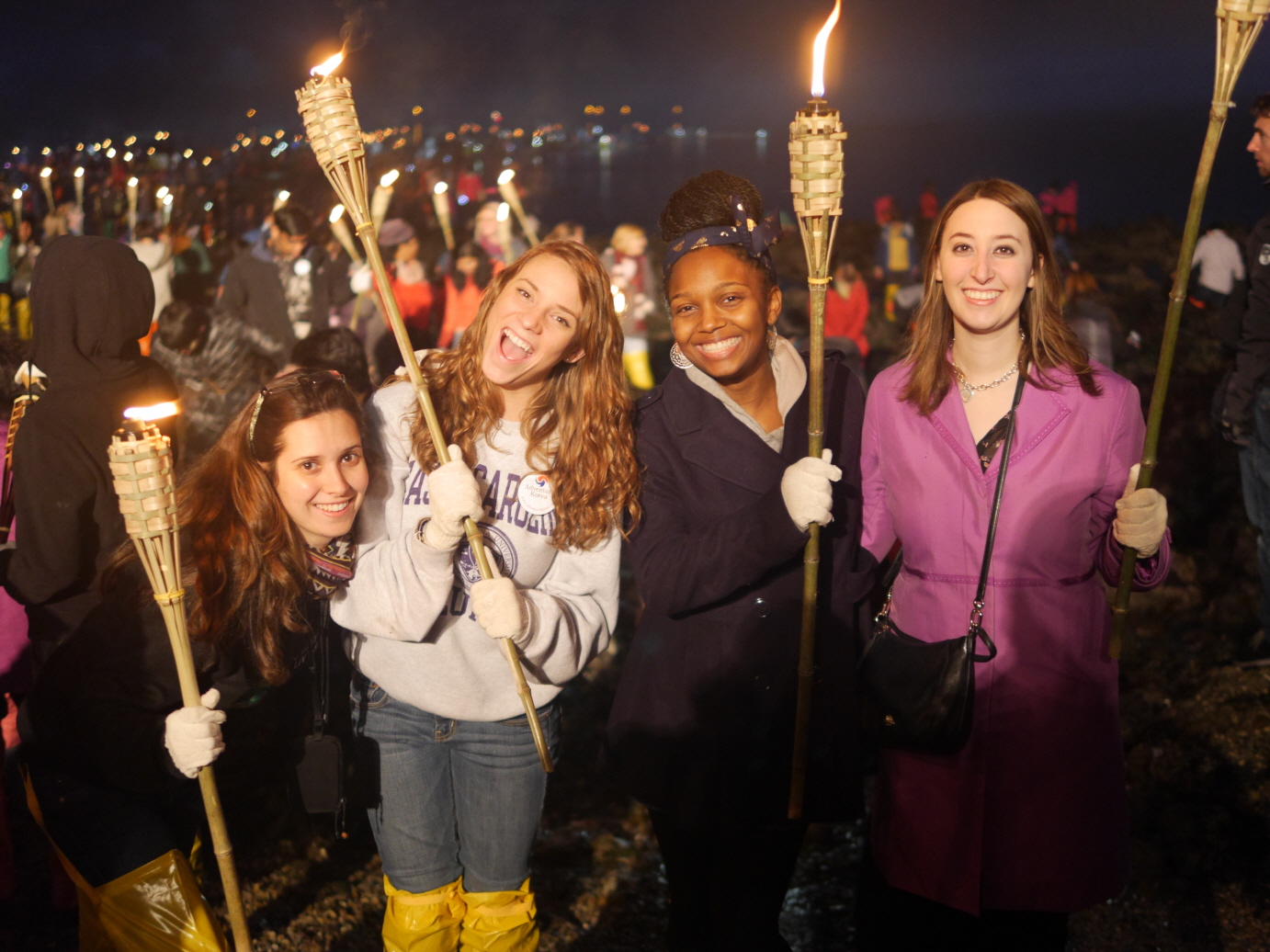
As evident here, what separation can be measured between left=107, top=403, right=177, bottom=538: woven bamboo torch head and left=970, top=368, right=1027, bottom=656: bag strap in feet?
6.23

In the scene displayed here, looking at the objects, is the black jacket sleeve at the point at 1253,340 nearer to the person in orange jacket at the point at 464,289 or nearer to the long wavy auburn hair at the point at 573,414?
the long wavy auburn hair at the point at 573,414

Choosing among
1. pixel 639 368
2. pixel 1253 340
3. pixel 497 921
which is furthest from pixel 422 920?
pixel 639 368

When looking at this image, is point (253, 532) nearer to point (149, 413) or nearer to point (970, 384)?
point (149, 413)

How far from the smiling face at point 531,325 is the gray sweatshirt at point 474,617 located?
0.57 feet

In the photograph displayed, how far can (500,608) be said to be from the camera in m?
2.46

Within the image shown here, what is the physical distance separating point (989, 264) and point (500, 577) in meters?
1.45

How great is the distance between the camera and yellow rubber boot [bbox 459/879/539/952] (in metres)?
2.78

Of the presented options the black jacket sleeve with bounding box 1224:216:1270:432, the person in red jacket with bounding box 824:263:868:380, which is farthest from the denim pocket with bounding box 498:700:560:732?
the person in red jacket with bounding box 824:263:868:380

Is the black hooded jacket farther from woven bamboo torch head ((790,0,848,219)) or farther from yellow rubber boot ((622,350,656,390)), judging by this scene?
yellow rubber boot ((622,350,656,390))

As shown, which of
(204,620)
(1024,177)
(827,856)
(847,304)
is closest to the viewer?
(204,620)

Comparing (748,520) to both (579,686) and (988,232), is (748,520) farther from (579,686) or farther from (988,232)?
(579,686)

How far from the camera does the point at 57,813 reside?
2.63 m

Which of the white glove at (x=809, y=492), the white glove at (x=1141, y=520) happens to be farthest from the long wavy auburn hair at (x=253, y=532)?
the white glove at (x=1141, y=520)

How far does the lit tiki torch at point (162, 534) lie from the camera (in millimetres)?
2160
